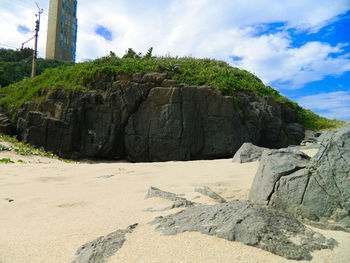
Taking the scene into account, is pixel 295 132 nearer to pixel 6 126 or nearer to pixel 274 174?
pixel 274 174

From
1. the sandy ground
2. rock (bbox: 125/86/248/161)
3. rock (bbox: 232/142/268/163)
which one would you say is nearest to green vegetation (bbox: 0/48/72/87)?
rock (bbox: 125/86/248/161)

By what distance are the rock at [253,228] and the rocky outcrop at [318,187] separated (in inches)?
10.8

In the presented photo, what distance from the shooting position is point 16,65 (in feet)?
88.5

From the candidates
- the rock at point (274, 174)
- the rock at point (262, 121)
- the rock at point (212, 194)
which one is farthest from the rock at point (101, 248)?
the rock at point (262, 121)

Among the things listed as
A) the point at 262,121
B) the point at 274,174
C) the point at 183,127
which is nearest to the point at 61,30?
the point at 183,127

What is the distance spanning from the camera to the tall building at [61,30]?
34.8 meters

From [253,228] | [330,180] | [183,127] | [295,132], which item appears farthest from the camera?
[295,132]

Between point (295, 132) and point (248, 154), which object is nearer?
point (248, 154)

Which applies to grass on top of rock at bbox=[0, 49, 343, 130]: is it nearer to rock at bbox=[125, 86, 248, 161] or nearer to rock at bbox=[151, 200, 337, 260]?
rock at bbox=[125, 86, 248, 161]

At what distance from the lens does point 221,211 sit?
2.09 metres

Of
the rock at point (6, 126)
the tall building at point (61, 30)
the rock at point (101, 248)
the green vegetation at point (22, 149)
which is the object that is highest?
the tall building at point (61, 30)

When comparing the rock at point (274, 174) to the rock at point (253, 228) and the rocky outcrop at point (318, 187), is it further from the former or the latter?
the rock at point (253, 228)

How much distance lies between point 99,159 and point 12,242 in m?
8.24

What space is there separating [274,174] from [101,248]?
5.56ft
